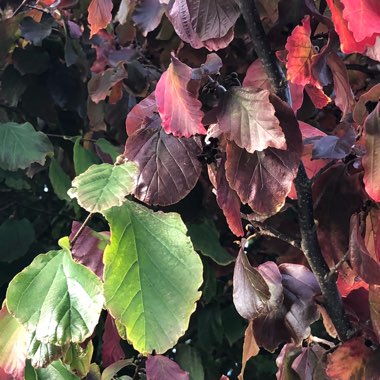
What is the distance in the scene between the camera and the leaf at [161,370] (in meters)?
0.80

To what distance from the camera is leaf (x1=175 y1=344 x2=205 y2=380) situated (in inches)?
50.6

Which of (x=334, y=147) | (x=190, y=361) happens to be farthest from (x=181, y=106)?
(x=190, y=361)

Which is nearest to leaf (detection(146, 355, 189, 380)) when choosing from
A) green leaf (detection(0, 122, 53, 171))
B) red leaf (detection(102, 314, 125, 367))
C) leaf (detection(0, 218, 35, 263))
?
red leaf (detection(102, 314, 125, 367))

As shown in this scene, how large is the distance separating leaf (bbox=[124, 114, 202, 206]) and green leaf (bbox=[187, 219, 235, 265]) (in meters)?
0.50

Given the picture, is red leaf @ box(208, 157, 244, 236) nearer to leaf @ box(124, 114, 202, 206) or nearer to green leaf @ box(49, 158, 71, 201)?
leaf @ box(124, 114, 202, 206)

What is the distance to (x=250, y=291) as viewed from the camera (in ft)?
2.24

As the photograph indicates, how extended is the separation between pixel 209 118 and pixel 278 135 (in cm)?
8

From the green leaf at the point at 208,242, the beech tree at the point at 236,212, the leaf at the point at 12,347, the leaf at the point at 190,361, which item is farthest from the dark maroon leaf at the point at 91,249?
the leaf at the point at 190,361

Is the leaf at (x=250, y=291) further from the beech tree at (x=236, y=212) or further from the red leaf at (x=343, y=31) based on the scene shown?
the red leaf at (x=343, y=31)

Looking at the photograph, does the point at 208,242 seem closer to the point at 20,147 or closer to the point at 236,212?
the point at 20,147

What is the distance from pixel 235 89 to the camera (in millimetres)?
657

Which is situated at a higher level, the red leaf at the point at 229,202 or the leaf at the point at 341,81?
the leaf at the point at 341,81

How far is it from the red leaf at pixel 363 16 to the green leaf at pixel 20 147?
749mm

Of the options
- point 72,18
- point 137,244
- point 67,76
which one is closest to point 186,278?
point 137,244
